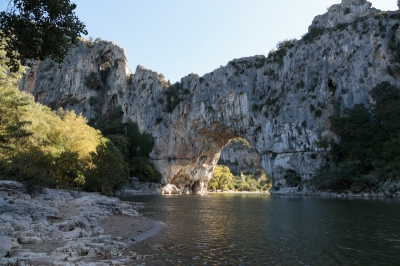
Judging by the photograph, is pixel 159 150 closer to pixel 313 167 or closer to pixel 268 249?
pixel 313 167

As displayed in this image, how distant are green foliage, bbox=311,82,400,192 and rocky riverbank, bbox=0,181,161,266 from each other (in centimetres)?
2758

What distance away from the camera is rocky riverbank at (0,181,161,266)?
645cm

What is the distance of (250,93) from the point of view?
5116cm

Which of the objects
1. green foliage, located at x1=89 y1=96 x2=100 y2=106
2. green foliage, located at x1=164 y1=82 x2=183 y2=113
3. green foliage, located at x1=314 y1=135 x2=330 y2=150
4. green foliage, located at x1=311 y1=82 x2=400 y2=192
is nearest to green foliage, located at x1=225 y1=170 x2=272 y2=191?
green foliage, located at x1=164 y1=82 x2=183 y2=113

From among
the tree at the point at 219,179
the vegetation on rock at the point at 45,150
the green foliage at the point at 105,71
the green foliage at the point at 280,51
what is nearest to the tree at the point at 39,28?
the vegetation on rock at the point at 45,150

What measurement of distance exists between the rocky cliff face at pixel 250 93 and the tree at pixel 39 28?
127 feet

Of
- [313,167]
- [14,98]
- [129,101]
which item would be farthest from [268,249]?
[129,101]

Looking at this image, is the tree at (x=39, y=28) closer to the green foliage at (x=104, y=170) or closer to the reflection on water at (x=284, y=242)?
the reflection on water at (x=284, y=242)

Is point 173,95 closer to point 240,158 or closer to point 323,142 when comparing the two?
point 323,142

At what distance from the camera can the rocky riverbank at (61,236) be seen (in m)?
6.45

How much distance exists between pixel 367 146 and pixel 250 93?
844 inches

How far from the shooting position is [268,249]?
8.88 metres

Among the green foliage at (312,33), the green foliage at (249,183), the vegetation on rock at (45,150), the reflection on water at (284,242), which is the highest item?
the green foliage at (312,33)

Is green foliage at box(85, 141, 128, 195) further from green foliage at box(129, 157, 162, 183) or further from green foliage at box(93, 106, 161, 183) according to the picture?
green foliage at box(129, 157, 162, 183)
